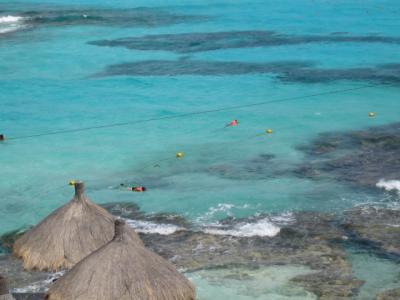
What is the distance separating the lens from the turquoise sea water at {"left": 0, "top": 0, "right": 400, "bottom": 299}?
1488cm

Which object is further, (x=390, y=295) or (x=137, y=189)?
(x=137, y=189)

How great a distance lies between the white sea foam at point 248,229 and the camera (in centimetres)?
1274

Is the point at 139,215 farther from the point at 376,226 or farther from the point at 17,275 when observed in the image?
the point at 376,226

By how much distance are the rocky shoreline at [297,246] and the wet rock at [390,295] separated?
33mm

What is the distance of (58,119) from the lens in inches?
835

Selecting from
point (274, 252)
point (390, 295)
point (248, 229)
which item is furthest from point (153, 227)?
point (390, 295)

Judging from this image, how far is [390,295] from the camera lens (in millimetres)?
10742

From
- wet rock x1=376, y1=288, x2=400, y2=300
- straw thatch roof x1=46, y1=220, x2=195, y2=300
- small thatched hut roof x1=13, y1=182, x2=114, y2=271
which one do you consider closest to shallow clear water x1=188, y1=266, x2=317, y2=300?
wet rock x1=376, y1=288, x2=400, y2=300

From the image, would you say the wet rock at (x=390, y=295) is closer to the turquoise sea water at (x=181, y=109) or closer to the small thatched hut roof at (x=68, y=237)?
the turquoise sea water at (x=181, y=109)

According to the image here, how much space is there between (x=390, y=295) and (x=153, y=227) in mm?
4131

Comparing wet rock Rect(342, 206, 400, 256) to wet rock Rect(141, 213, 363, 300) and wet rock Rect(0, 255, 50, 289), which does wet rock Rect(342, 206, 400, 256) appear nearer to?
wet rock Rect(141, 213, 363, 300)

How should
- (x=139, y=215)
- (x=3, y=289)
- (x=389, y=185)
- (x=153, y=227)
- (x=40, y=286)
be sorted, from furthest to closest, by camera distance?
(x=389, y=185), (x=139, y=215), (x=153, y=227), (x=40, y=286), (x=3, y=289)

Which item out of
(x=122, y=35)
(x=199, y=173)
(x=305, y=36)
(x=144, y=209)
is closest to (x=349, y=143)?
(x=199, y=173)

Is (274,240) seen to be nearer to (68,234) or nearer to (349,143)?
(68,234)
